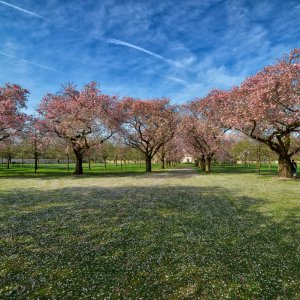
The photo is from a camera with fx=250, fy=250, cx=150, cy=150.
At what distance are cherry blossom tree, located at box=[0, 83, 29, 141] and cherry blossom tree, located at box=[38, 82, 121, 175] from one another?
405 centimetres

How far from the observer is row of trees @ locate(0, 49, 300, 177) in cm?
3300

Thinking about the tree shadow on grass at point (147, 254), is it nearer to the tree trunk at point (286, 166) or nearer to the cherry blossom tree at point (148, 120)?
the tree trunk at point (286, 166)

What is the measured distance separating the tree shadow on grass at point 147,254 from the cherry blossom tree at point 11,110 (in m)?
31.5

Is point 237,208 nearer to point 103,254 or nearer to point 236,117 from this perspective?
point 103,254

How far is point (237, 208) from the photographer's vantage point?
A: 15867 mm

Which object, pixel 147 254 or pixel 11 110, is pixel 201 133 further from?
pixel 147 254

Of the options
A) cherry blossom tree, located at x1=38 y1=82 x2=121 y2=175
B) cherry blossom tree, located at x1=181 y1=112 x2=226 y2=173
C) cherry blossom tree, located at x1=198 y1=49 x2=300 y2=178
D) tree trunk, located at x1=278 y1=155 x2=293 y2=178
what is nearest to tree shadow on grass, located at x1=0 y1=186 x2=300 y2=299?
cherry blossom tree, located at x1=198 y1=49 x2=300 y2=178

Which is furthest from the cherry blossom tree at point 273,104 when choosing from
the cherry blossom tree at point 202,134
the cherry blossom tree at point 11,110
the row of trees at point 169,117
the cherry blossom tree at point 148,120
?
the cherry blossom tree at point 11,110

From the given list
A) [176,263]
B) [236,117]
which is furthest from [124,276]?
[236,117]

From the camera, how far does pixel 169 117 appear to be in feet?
188

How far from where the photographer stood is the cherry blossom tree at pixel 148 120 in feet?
179

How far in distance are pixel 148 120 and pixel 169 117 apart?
5056 millimetres

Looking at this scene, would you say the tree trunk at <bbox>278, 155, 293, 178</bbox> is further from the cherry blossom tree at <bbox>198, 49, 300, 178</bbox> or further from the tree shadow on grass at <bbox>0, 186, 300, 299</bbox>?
the tree shadow on grass at <bbox>0, 186, 300, 299</bbox>

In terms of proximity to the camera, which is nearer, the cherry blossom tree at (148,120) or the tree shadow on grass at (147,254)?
the tree shadow on grass at (147,254)
